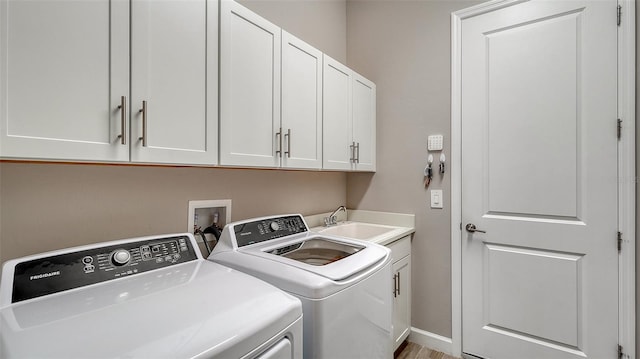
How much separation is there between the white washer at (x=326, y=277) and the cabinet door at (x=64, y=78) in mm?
630

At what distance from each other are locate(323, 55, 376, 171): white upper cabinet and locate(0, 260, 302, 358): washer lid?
3.56ft

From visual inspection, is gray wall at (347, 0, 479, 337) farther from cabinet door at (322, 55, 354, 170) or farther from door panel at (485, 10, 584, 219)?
cabinet door at (322, 55, 354, 170)

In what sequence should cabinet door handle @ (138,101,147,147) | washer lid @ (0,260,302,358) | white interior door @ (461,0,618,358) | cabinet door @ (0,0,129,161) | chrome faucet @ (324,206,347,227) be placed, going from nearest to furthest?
washer lid @ (0,260,302,358) < cabinet door @ (0,0,129,161) < cabinet door handle @ (138,101,147,147) < white interior door @ (461,0,618,358) < chrome faucet @ (324,206,347,227)

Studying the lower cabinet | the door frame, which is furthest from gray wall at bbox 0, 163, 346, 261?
the door frame

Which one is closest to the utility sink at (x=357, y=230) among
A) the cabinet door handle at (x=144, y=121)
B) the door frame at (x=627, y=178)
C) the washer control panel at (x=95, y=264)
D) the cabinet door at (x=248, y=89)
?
the cabinet door at (x=248, y=89)

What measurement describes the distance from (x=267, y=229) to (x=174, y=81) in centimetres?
84

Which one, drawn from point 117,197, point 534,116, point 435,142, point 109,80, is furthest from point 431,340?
point 109,80

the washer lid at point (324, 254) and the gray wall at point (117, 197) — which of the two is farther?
the washer lid at point (324, 254)

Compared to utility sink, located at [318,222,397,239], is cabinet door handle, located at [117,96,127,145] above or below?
above

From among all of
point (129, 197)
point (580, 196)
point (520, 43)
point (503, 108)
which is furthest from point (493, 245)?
point (129, 197)

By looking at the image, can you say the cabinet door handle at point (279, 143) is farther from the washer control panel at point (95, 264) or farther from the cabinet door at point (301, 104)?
the washer control panel at point (95, 264)

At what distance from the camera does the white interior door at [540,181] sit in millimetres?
1651

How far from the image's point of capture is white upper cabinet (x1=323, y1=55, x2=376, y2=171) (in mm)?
1860

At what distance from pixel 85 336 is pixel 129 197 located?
70 cm
